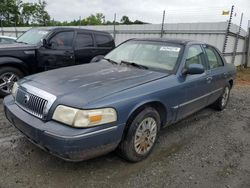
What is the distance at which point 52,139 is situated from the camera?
2.57 metres

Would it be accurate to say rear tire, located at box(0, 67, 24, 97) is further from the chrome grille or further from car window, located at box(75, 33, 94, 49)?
the chrome grille

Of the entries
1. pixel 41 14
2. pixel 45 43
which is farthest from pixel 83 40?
pixel 41 14

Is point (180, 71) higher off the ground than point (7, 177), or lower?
higher

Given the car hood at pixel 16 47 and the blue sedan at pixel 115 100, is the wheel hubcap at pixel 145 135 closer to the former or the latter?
the blue sedan at pixel 115 100

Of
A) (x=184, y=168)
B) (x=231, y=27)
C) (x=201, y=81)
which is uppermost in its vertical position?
(x=231, y=27)

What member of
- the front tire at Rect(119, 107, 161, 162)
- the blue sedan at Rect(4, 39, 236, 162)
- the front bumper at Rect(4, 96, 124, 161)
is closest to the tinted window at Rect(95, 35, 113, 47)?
the blue sedan at Rect(4, 39, 236, 162)

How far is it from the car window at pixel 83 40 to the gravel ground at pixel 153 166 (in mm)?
3318

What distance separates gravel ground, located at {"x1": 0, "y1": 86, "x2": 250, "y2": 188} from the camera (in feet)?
9.49

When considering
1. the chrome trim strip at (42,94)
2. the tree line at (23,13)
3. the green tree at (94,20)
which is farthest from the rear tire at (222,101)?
the tree line at (23,13)

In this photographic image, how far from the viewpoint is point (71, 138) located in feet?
8.31

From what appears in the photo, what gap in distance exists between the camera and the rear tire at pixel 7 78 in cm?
568

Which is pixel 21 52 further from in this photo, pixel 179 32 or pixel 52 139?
pixel 179 32

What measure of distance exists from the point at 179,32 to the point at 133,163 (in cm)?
936

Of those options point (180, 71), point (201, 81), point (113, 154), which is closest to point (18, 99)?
point (113, 154)
